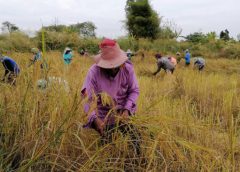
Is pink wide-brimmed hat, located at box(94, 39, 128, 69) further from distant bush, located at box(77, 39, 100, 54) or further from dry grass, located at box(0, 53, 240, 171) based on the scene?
distant bush, located at box(77, 39, 100, 54)

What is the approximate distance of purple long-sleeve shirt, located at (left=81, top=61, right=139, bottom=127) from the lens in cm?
221

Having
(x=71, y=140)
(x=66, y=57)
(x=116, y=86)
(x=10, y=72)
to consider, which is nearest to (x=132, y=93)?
(x=116, y=86)

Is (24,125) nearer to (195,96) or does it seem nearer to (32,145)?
(32,145)

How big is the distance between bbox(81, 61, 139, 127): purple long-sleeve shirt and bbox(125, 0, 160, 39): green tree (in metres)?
22.4

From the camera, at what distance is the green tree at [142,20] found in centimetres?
2458

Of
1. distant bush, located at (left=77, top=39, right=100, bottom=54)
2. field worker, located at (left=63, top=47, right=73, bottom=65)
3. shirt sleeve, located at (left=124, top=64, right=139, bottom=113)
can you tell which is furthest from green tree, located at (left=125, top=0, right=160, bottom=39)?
shirt sleeve, located at (left=124, top=64, right=139, bottom=113)

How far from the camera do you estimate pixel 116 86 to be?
229 centimetres

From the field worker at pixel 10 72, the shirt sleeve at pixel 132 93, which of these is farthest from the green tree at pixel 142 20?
the shirt sleeve at pixel 132 93

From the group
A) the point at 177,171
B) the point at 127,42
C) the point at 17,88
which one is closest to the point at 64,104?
the point at 17,88

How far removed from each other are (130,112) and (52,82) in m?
0.54

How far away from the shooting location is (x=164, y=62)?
874 centimetres

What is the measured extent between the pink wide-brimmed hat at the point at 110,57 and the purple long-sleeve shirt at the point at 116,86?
81 mm

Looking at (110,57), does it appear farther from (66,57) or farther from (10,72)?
(66,57)

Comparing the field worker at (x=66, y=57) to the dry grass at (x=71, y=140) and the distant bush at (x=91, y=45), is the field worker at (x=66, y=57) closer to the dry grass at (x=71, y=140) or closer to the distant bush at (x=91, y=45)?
the dry grass at (x=71, y=140)
